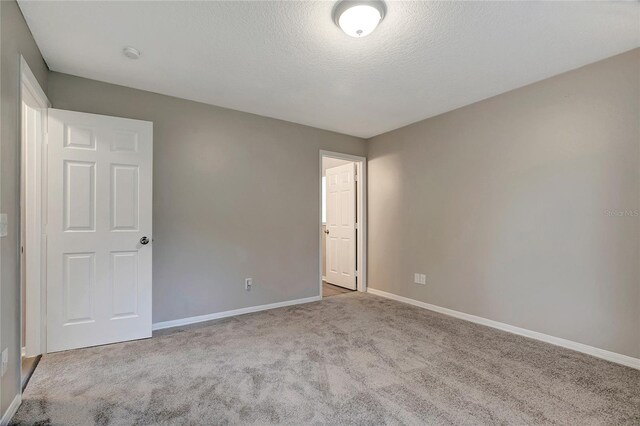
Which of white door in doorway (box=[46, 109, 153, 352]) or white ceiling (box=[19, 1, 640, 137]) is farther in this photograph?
white door in doorway (box=[46, 109, 153, 352])

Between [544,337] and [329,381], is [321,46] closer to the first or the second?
[329,381]

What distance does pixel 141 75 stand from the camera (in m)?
2.83

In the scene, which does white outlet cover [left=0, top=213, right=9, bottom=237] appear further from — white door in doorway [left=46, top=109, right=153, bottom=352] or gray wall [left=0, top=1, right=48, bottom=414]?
white door in doorway [left=46, top=109, right=153, bottom=352]

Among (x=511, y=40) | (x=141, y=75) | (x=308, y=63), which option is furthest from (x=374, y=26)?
(x=141, y=75)

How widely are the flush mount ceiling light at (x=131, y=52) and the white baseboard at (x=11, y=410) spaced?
2471 mm

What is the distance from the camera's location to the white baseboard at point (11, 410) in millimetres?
1633

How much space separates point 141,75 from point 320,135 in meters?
2.30

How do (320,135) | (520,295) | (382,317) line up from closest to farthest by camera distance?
1. (520,295)
2. (382,317)
3. (320,135)

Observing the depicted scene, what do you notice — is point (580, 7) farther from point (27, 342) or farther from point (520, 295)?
point (27, 342)

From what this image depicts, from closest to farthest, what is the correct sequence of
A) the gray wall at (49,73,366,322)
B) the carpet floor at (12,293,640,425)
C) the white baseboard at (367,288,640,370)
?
the carpet floor at (12,293,640,425) < the white baseboard at (367,288,640,370) < the gray wall at (49,73,366,322)

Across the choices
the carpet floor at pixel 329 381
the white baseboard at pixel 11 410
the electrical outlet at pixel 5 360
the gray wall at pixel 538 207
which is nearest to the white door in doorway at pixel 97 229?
the carpet floor at pixel 329 381

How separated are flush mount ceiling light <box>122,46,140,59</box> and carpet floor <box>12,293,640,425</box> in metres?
2.45

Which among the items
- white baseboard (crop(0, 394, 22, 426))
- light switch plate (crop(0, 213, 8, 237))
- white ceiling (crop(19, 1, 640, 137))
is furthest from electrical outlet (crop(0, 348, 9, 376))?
white ceiling (crop(19, 1, 640, 137))

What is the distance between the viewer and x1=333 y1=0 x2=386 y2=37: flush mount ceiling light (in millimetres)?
1842
